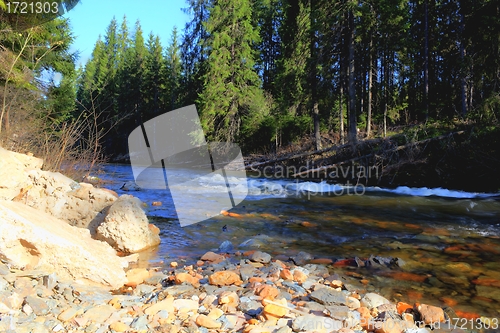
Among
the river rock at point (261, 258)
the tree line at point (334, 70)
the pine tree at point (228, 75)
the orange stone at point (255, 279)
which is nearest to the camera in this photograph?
the orange stone at point (255, 279)

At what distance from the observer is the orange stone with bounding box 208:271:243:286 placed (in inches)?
157

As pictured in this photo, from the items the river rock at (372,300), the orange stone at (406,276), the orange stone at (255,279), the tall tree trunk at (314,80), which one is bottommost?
the orange stone at (406,276)

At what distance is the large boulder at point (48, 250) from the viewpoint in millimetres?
3473

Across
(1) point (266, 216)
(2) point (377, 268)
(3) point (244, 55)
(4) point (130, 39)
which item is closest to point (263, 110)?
(3) point (244, 55)

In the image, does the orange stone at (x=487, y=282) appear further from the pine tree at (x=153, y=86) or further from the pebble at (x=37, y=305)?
the pine tree at (x=153, y=86)

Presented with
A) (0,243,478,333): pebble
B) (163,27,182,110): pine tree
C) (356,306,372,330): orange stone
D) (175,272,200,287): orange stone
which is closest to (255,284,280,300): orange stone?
(0,243,478,333): pebble

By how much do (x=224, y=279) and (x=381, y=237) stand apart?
378 cm

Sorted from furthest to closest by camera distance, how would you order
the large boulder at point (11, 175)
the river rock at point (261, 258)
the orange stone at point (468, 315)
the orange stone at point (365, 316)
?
the river rock at point (261, 258)
the large boulder at point (11, 175)
the orange stone at point (468, 315)
the orange stone at point (365, 316)

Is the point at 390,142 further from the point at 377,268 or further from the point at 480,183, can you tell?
the point at 377,268

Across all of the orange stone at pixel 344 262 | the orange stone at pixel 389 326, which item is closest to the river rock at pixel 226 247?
the orange stone at pixel 344 262

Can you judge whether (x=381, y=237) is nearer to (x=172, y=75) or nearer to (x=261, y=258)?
(x=261, y=258)

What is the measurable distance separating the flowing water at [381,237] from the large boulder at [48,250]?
1.12 metres

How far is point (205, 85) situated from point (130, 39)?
159 ft

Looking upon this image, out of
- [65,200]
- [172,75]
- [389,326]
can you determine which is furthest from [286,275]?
[172,75]
